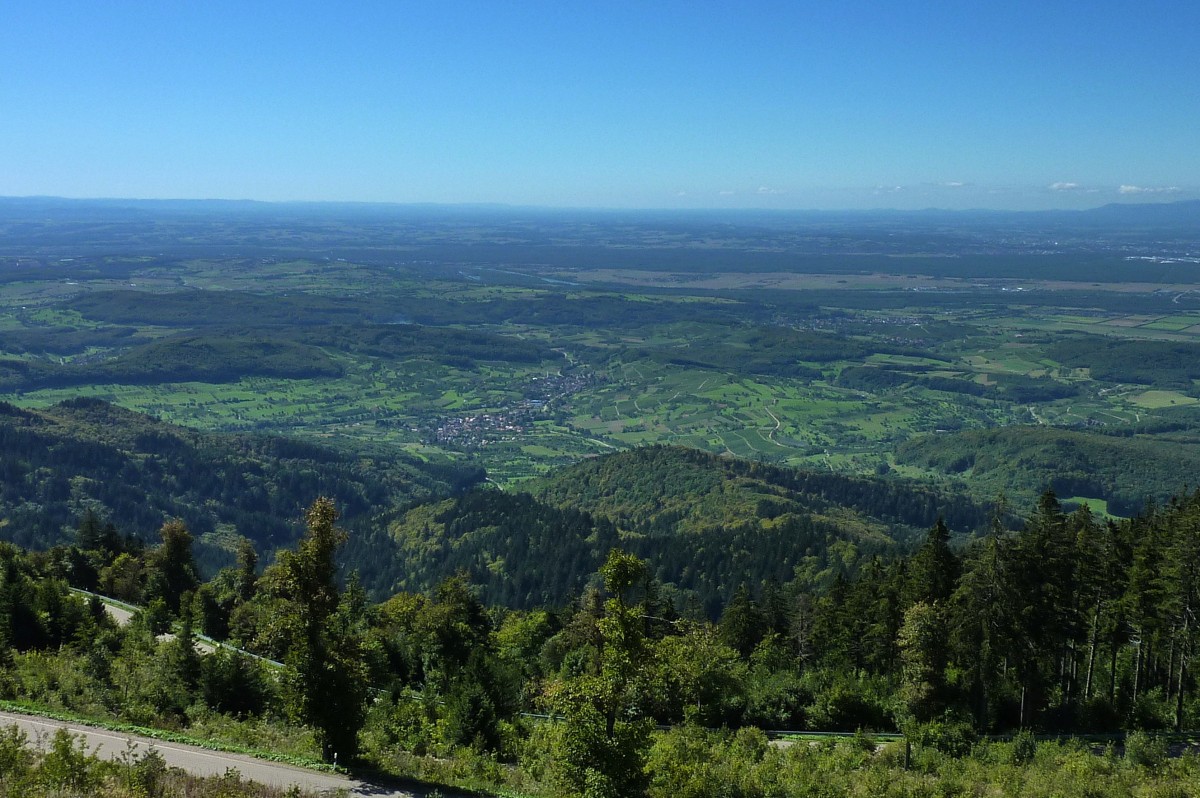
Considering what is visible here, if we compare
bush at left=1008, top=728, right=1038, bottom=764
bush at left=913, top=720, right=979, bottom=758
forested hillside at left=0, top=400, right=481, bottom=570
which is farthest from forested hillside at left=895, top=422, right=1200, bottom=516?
bush at left=1008, top=728, right=1038, bottom=764

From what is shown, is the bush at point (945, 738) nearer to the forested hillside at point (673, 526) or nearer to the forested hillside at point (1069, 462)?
the forested hillside at point (673, 526)

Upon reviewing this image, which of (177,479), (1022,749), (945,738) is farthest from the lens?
(177,479)

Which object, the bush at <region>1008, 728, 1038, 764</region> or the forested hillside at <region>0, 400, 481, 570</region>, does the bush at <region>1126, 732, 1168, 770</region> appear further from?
Answer: the forested hillside at <region>0, 400, 481, 570</region>

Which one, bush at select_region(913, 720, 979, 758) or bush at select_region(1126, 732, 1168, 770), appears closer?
bush at select_region(1126, 732, 1168, 770)

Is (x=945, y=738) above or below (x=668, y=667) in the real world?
below

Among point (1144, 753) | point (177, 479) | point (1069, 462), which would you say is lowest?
point (177, 479)

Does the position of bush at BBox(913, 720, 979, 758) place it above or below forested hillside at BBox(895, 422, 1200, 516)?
above

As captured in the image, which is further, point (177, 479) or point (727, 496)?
→ point (177, 479)

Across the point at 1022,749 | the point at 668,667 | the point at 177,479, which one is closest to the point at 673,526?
the point at 177,479

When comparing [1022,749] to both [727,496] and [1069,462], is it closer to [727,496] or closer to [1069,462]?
[727,496]
